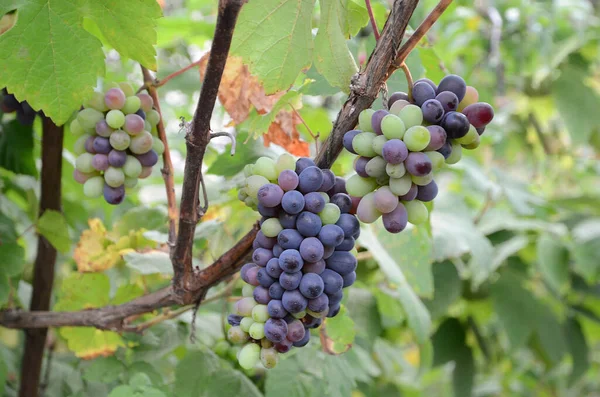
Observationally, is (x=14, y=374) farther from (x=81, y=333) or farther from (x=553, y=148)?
(x=553, y=148)

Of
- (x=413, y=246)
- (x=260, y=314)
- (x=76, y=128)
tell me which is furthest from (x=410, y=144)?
(x=413, y=246)

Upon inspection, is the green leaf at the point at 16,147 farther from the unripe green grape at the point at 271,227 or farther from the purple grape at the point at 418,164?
Answer: the purple grape at the point at 418,164

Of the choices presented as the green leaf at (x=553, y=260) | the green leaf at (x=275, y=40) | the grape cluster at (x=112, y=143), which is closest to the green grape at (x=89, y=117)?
the grape cluster at (x=112, y=143)

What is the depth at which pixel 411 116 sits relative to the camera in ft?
1.87

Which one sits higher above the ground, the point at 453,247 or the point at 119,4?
the point at 119,4

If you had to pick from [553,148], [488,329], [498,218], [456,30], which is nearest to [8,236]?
[498,218]

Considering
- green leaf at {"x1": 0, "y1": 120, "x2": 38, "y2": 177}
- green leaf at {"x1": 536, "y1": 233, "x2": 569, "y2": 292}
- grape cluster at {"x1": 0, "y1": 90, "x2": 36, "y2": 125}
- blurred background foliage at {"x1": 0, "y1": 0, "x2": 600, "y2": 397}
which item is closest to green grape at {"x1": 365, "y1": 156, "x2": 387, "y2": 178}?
blurred background foliage at {"x1": 0, "y1": 0, "x2": 600, "y2": 397}

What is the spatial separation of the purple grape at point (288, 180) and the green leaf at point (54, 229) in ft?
1.95

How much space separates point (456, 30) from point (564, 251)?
109 cm

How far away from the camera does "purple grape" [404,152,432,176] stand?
559mm

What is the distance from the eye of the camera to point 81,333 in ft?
3.16

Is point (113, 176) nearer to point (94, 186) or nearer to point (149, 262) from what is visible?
point (94, 186)

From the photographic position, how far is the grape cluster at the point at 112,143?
791 millimetres

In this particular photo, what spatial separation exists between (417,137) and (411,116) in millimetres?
30
